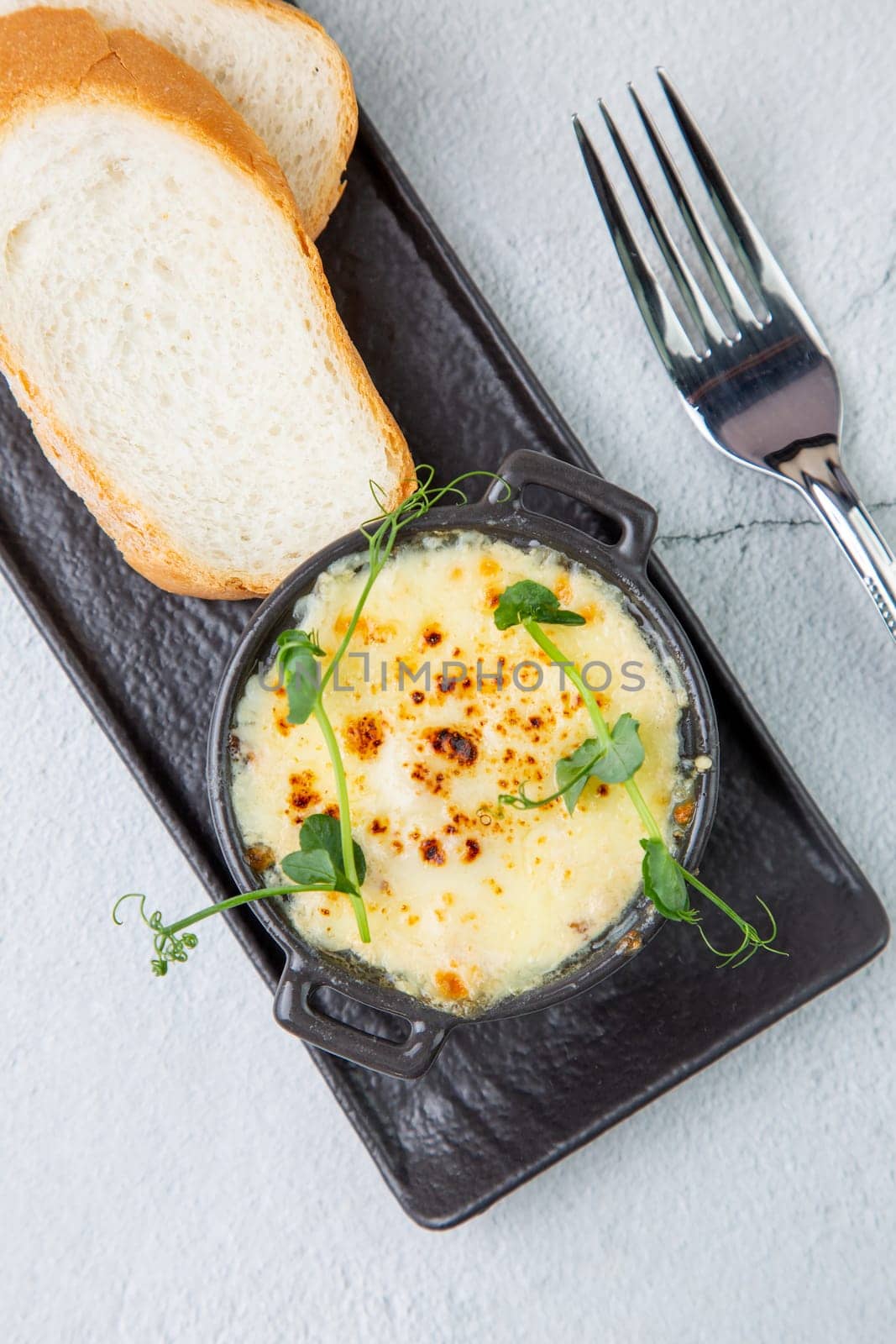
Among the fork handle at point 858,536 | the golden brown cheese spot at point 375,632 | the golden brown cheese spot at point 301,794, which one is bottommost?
the fork handle at point 858,536

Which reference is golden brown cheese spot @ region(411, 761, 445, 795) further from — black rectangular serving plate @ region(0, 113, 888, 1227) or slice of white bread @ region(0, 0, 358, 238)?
slice of white bread @ region(0, 0, 358, 238)

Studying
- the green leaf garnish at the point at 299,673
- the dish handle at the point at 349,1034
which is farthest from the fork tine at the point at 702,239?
the dish handle at the point at 349,1034

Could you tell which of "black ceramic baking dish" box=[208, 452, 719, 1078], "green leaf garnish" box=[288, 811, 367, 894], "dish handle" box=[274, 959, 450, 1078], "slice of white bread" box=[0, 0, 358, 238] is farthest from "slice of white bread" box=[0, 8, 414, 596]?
"dish handle" box=[274, 959, 450, 1078]

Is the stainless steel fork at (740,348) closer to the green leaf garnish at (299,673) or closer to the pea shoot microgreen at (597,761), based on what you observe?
the pea shoot microgreen at (597,761)

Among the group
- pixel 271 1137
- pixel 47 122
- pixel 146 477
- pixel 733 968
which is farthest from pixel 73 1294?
pixel 47 122

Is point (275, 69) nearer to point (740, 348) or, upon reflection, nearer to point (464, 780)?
point (740, 348)
